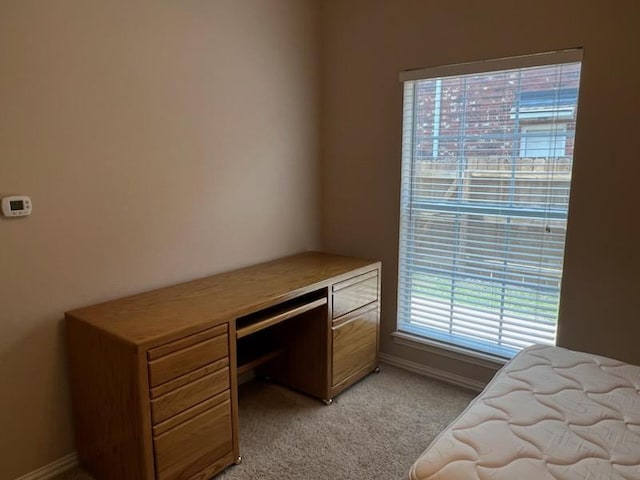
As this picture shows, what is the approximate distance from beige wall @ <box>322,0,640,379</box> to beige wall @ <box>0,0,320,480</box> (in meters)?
0.51

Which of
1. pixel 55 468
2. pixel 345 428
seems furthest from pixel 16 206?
pixel 345 428

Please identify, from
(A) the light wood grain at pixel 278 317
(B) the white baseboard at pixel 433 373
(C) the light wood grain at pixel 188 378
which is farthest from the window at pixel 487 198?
(C) the light wood grain at pixel 188 378

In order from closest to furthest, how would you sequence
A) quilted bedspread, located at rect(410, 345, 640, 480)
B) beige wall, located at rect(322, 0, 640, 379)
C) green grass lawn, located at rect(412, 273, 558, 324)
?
1. quilted bedspread, located at rect(410, 345, 640, 480)
2. beige wall, located at rect(322, 0, 640, 379)
3. green grass lawn, located at rect(412, 273, 558, 324)

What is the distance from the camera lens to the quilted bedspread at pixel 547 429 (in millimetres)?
1338

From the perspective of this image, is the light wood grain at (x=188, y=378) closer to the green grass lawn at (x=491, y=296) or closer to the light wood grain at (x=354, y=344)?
the light wood grain at (x=354, y=344)

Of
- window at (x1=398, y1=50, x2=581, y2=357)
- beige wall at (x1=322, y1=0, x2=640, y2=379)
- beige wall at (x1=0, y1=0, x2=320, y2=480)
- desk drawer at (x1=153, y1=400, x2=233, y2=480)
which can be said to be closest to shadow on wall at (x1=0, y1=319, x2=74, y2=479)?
beige wall at (x1=0, y1=0, x2=320, y2=480)

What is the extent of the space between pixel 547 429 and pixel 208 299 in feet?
4.98

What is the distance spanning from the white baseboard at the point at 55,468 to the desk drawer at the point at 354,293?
58.8 inches

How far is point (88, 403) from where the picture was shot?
1979mm

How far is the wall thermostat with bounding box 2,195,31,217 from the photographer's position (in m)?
1.81

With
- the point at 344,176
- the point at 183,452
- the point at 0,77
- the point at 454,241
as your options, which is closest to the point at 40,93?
the point at 0,77

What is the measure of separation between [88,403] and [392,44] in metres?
2.66

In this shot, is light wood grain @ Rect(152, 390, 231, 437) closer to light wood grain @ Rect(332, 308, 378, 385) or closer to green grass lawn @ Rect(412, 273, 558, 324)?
light wood grain @ Rect(332, 308, 378, 385)

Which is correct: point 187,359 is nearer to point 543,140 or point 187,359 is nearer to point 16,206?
point 16,206
